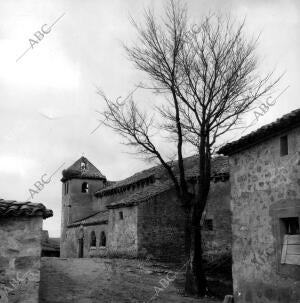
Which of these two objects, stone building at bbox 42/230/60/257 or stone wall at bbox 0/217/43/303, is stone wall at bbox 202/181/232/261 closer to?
stone wall at bbox 0/217/43/303

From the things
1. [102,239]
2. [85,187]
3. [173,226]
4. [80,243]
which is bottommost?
[80,243]

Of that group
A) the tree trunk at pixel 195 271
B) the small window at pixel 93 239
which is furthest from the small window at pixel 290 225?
the small window at pixel 93 239

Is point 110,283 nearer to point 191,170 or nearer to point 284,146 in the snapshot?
point 284,146

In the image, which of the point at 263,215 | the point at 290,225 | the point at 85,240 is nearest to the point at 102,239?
the point at 85,240

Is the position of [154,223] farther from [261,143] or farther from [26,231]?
[26,231]

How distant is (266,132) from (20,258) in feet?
20.8

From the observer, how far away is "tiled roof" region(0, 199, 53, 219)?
9.36 m

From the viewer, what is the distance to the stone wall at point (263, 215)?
10.5 m

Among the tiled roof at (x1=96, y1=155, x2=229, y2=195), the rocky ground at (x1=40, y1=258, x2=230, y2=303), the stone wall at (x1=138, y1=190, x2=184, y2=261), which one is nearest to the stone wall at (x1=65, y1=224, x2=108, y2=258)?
the tiled roof at (x1=96, y1=155, x2=229, y2=195)

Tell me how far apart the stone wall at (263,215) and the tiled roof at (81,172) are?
95.3ft

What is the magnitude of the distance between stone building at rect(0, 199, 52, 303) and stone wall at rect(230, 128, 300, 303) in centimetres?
535

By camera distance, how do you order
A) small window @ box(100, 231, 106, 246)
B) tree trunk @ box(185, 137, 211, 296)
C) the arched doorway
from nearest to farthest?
tree trunk @ box(185, 137, 211, 296) < small window @ box(100, 231, 106, 246) < the arched doorway

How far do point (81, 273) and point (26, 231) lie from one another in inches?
383

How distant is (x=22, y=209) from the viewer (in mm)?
9406
